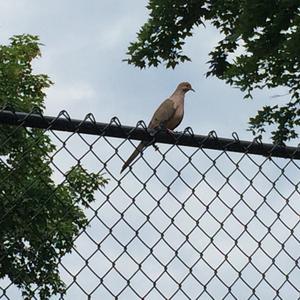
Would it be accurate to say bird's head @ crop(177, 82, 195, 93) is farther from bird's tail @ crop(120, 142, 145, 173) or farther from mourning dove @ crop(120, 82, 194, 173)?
bird's tail @ crop(120, 142, 145, 173)

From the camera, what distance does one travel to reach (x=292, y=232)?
141 inches

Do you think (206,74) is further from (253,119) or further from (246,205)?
(246,205)

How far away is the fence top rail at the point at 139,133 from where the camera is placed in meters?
3.02

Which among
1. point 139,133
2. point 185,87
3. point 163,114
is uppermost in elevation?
point 185,87

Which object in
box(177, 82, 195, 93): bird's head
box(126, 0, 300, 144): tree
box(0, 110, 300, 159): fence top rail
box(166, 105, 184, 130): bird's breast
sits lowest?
box(0, 110, 300, 159): fence top rail

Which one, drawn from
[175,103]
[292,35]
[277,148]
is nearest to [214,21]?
[292,35]

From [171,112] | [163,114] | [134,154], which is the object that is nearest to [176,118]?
[171,112]

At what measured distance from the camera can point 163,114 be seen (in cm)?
646

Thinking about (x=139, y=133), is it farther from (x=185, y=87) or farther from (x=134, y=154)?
(x=185, y=87)

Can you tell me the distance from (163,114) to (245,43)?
3848 millimetres

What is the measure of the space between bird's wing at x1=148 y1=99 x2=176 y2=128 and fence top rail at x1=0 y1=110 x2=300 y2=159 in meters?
2.61

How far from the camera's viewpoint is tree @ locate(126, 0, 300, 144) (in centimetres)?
912

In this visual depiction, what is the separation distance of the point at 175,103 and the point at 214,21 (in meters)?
5.40

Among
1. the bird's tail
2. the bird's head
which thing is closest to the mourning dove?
the bird's head
